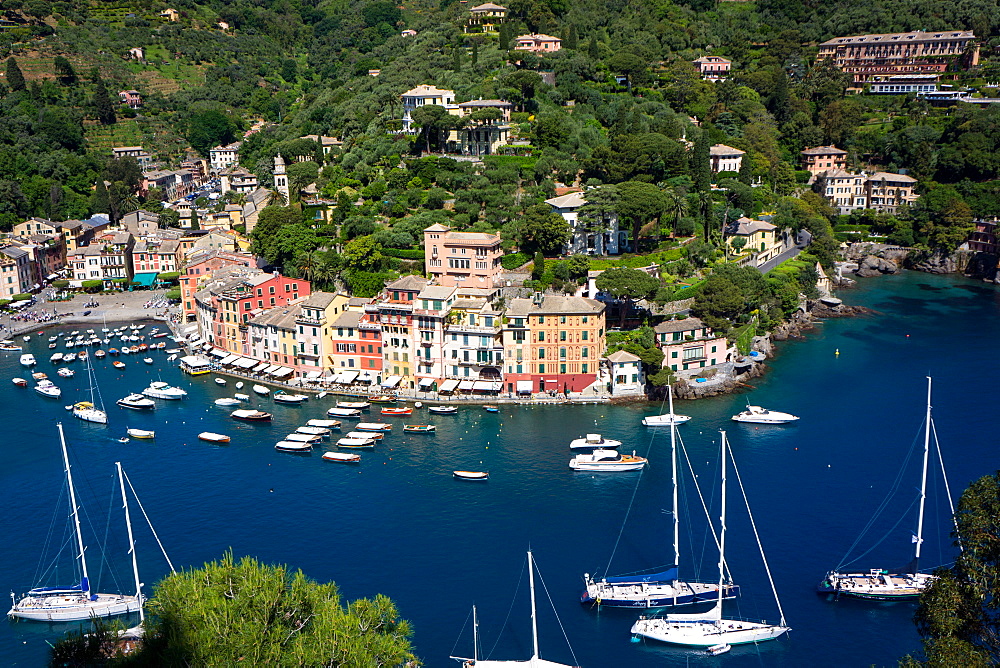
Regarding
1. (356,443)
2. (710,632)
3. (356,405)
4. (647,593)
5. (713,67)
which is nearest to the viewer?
(710,632)

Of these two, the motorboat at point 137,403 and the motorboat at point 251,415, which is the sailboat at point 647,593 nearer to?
the motorboat at point 251,415

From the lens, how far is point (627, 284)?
63.7 meters

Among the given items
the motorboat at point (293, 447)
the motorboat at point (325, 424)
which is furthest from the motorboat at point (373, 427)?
the motorboat at point (293, 447)

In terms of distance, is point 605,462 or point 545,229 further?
point 545,229

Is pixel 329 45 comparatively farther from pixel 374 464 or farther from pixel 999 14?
pixel 374 464

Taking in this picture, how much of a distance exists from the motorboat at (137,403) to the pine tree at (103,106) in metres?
75.7

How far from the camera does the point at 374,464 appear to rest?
51625mm

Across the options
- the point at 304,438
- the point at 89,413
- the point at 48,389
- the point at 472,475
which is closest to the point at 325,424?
the point at 304,438

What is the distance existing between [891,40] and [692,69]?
33.7m

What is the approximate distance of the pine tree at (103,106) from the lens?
12238cm

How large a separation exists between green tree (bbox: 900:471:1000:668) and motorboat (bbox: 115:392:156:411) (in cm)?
5045

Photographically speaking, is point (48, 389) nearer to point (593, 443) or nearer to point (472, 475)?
point (472, 475)

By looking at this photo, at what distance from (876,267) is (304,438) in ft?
217

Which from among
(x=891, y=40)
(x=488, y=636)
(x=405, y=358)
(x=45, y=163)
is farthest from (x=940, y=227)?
(x=45, y=163)
